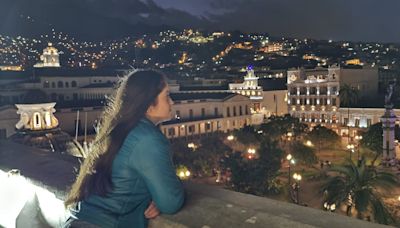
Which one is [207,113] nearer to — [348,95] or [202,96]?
[202,96]

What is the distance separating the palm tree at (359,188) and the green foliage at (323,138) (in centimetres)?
3363

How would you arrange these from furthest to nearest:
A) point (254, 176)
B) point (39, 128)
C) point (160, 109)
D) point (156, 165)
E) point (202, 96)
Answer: point (202, 96), point (254, 176), point (39, 128), point (160, 109), point (156, 165)

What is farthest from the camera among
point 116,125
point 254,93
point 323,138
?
point 254,93

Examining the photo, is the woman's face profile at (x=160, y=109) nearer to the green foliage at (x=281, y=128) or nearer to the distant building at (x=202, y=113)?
the distant building at (x=202, y=113)

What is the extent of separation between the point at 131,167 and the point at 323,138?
48.8 meters

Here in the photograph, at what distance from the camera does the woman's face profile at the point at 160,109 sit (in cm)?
335

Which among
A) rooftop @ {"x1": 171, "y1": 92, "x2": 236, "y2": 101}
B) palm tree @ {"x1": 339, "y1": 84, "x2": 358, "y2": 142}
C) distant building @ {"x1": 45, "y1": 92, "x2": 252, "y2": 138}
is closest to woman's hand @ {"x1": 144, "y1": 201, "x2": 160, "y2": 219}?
distant building @ {"x1": 45, "y1": 92, "x2": 252, "y2": 138}

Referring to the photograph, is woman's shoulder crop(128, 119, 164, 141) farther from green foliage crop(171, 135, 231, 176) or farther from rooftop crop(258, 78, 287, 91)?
rooftop crop(258, 78, 287, 91)

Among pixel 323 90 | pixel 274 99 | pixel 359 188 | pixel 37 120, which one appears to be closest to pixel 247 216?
pixel 359 188

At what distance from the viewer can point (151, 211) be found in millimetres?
3262

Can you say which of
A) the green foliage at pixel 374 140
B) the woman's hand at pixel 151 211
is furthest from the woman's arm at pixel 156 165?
the green foliage at pixel 374 140

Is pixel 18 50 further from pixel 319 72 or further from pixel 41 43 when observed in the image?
pixel 319 72


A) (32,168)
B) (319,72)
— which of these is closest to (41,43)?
(319,72)

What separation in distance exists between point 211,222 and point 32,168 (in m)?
3.47
